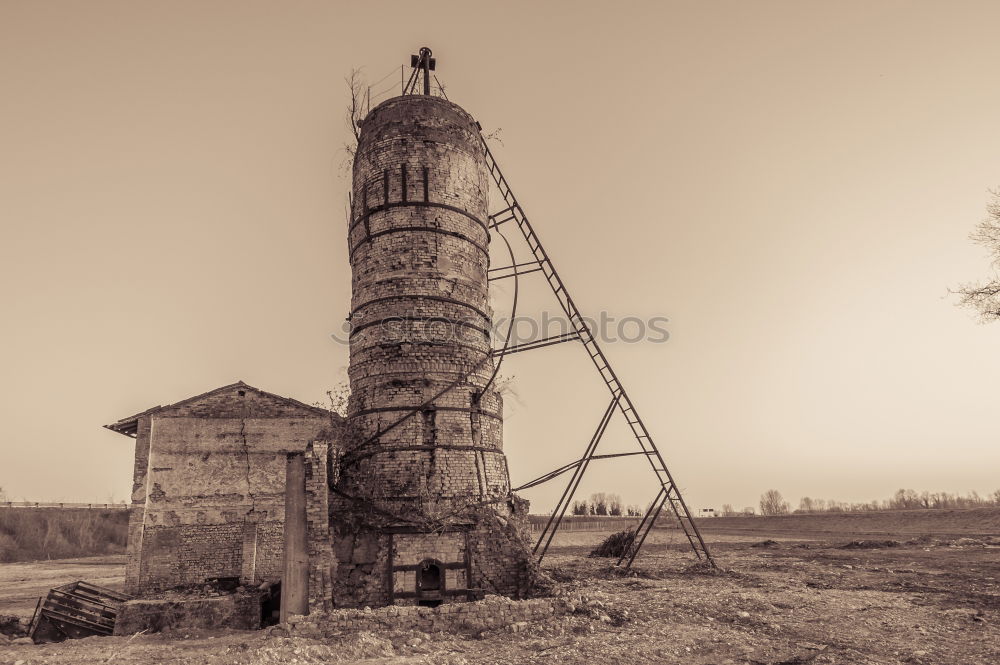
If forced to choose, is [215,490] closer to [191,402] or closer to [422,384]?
[191,402]

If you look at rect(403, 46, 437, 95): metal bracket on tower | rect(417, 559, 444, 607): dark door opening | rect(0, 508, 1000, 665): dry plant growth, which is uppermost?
rect(403, 46, 437, 95): metal bracket on tower

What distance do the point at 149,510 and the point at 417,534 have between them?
6.23m

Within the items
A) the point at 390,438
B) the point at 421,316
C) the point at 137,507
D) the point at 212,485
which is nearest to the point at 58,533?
the point at 137,507

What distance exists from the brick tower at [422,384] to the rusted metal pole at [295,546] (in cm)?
152

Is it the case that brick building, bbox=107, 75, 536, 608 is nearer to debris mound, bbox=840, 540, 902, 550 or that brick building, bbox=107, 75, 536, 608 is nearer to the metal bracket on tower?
the metal bracket on tower

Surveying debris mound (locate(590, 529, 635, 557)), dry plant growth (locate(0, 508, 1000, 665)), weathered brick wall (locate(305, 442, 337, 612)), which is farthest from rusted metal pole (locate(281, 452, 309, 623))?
debris mound (locate(590, 529, 635, 557))

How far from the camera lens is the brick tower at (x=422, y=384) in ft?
37.0

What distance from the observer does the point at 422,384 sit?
480 inches

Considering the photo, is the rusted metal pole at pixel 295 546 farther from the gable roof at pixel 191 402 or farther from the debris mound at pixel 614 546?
the debris mound at pixel 614 546

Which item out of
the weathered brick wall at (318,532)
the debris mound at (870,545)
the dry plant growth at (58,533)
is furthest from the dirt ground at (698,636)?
the dry plant growth at (58,533)

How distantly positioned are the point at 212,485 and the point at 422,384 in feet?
17.9

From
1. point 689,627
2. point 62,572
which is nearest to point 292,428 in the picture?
point 689,627

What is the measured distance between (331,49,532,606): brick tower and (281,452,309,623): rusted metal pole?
1.52 m

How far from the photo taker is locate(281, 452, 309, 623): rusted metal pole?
374 inches
